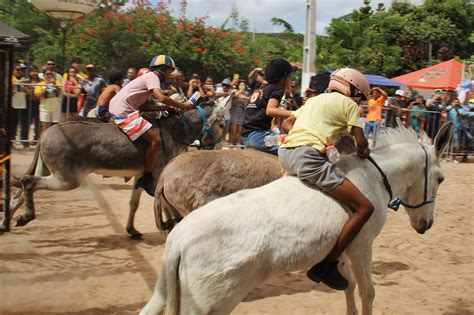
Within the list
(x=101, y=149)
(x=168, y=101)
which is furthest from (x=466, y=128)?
(x=101, y=149)

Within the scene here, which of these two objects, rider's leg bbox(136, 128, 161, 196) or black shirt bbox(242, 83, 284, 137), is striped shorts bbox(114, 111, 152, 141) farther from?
black shirt bbox(242, 83, 284, 137)

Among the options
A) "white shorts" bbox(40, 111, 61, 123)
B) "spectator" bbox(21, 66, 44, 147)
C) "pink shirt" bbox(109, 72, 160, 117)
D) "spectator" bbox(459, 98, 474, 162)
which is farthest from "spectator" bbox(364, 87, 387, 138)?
"spectator" bbox(21, 66, 44, 147)

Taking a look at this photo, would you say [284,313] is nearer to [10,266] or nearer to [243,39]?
[10,266]

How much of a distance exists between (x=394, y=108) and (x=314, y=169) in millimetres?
12401

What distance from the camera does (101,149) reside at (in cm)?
750

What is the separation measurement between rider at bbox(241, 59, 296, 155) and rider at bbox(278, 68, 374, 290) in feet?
4.53

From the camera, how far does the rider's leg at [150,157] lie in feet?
24.9

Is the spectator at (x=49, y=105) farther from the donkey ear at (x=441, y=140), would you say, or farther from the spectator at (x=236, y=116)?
the donkey ear at (x=441, y=140)

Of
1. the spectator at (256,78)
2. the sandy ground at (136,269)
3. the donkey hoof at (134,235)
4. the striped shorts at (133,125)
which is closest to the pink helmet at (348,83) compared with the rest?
the sandy ground at (136,269)

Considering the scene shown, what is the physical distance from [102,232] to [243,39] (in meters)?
24.1

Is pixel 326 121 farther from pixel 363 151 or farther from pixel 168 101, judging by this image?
pixel 168 101

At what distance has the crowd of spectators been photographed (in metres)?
13.5

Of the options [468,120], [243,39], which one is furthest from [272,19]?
[468,120]

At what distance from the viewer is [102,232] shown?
8305 millimetres
